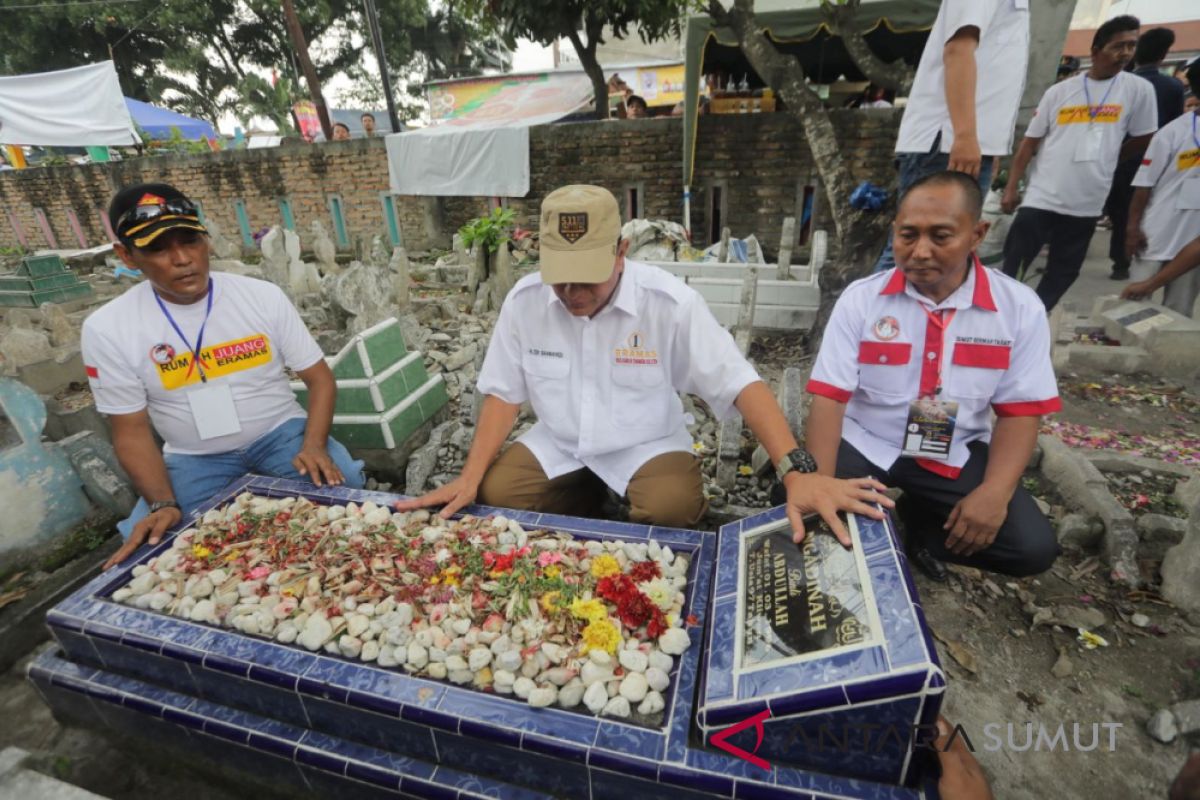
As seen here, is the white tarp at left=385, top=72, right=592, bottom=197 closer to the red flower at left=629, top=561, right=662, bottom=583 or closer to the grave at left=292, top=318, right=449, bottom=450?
the grave at left=292, top=318, right=449, bottom=450

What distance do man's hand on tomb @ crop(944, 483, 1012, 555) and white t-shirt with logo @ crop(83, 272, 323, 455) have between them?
2.95 meters

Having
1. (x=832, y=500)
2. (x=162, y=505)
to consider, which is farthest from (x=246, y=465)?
(x=832, y=500)

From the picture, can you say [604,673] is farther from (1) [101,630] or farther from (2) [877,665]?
(1) [101,630]

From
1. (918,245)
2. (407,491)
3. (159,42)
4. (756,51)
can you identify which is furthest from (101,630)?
(159,42)

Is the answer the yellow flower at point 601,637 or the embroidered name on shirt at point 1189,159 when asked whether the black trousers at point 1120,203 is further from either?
the yellow flower at point 601,637

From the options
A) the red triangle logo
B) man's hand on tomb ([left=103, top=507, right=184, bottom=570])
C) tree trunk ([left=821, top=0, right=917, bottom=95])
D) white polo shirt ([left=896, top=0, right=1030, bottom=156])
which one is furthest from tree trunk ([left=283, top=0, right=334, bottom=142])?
the red triangle logo

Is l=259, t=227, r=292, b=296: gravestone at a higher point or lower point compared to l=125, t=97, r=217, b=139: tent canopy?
lower

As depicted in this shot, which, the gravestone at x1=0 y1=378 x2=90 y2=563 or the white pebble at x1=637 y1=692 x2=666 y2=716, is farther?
the gravestone at x1=0 y1=378 x2=90 y2=563

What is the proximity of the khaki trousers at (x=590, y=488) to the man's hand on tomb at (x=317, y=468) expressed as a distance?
70 centimetres

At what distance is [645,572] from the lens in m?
1.81

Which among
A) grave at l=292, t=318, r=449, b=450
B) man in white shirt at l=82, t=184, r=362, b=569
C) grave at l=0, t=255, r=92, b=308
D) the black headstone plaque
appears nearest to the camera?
the black headstone plaque

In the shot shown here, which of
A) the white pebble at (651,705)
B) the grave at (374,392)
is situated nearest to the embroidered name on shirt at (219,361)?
the grave at (374,392)

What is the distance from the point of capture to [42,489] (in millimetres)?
2832

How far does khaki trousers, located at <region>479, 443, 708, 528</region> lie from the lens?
2334 millimetres
